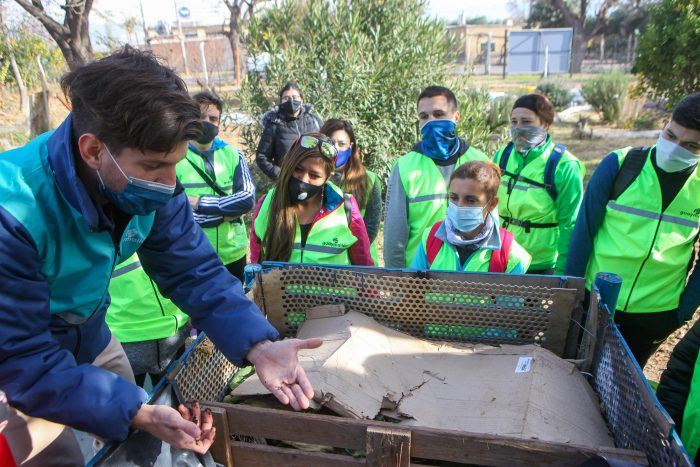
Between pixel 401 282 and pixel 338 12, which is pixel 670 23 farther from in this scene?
pixel 401 282

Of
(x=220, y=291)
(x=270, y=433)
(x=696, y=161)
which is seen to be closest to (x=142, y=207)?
(x=220, y=291)

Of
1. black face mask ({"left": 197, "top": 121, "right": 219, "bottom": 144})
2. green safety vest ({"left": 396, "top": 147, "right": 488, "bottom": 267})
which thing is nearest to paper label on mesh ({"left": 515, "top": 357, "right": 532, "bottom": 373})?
green safety vest ({"left": 396, "top": 147, "right": 488, "bottom": 267})

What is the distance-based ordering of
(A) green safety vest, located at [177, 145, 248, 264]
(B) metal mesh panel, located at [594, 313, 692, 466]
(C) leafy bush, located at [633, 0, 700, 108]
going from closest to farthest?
1. (B) metal mesh panel, located at [594, 313, 692, 466]
2. (A) green safety vest, located at [177, 145, 248, 264]
3. (C) leafy bush, located at [633, 0, 700, 108]

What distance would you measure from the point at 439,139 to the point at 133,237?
7.90 ft

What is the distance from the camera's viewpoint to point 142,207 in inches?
61.5

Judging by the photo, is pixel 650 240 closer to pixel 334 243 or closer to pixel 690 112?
pixel 690 112

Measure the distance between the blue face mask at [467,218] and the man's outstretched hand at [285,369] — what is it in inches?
50.4

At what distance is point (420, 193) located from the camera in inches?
138

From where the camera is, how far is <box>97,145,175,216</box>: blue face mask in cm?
148

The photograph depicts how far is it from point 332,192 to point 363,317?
1.08m

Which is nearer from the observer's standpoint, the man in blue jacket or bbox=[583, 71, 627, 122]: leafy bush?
the man in blue jacket

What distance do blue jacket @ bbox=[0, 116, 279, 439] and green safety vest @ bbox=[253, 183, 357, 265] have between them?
105 cm

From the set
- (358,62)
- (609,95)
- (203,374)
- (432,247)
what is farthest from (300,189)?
(609,95)

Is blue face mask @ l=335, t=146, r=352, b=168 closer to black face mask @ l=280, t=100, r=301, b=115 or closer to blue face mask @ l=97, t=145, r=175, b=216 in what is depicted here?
black face mask @ l=280, t=100, r=301, b=115
